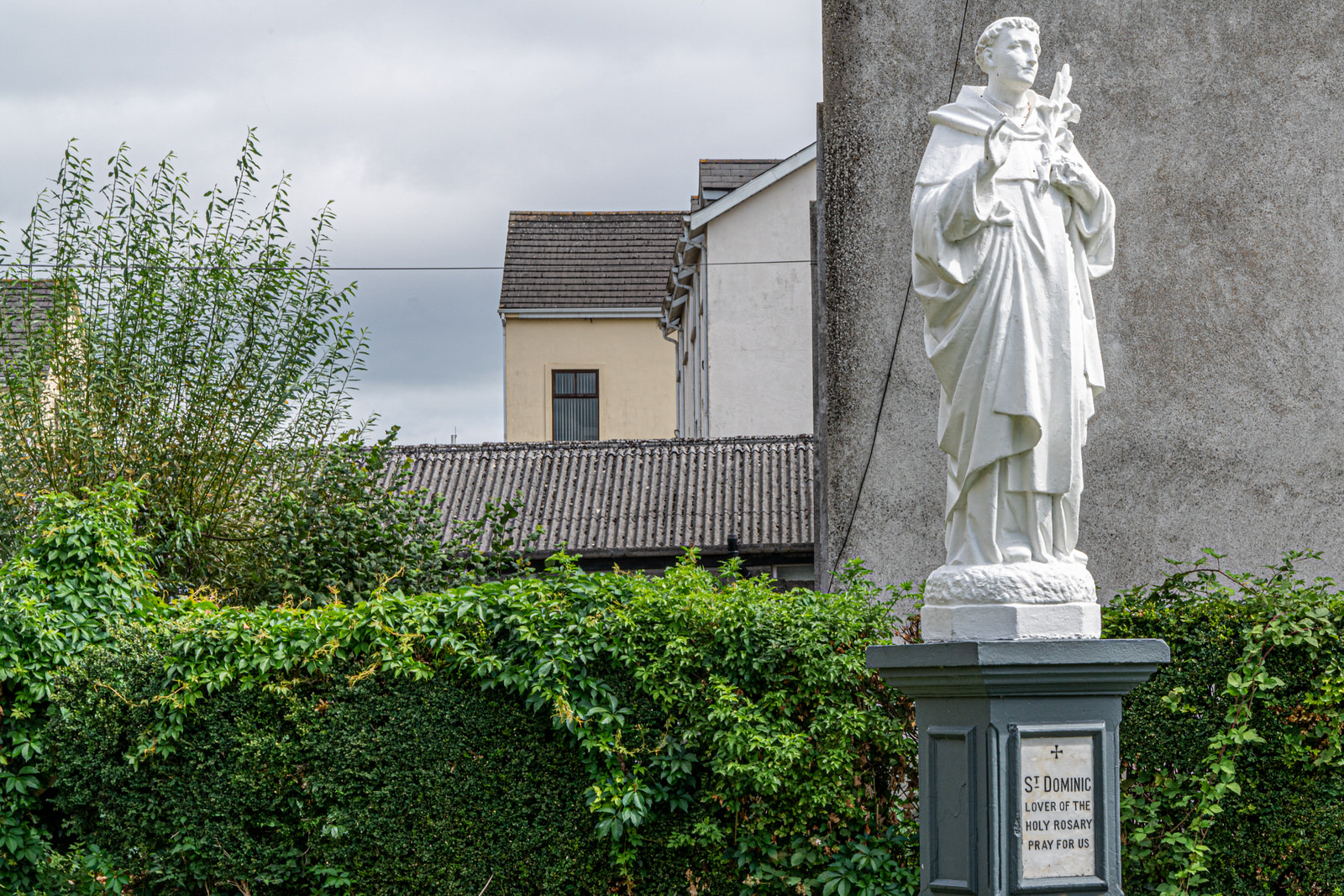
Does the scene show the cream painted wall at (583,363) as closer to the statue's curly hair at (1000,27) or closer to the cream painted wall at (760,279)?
the cream painted wall at (760,279)

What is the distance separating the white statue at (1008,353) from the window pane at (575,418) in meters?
28.3

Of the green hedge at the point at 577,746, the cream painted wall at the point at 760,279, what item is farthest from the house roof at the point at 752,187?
the green hedge at the point at 577,746

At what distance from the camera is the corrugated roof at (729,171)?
2294 cm

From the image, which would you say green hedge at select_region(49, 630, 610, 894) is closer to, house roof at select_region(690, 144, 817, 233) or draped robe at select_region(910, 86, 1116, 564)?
draped robe at select_region(910, 86, 1116, 564)

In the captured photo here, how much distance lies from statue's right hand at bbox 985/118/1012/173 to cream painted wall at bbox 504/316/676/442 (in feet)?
93.2

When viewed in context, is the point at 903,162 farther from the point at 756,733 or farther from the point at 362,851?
the point at 362,851

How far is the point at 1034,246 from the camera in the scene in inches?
200

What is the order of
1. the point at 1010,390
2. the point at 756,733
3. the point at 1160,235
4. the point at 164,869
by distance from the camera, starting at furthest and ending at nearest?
1. the point at 1160,235
2. the point at 164,869
3. the point at 756,733
4. the point at 1010,390

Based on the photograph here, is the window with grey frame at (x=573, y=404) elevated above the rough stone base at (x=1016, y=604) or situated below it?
above

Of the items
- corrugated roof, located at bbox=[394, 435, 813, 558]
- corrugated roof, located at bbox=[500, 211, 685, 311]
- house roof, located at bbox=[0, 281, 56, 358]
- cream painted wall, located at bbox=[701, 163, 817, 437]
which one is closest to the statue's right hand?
house roof, located at bbox=[0, 281, 56, 358]

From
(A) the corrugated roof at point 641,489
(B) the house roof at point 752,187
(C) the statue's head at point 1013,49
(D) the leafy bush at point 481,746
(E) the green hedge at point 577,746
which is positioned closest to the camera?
(C) the statue's head at point 1013,49

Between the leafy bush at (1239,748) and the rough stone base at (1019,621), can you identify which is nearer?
the rough stone base at (1019,621)

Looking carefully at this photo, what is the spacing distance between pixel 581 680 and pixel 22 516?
4264 mm

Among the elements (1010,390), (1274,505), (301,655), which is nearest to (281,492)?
(301,655)
